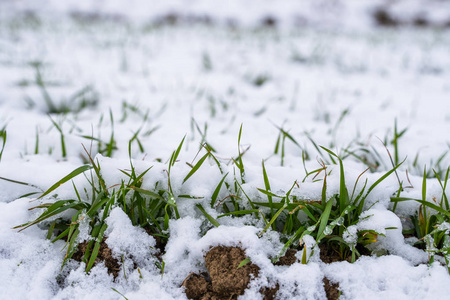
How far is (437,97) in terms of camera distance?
104 inches

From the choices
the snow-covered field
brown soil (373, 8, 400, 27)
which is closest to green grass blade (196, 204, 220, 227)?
the snow-covered field

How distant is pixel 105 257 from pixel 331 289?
2.05ft

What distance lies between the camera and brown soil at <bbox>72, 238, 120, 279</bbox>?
88cm

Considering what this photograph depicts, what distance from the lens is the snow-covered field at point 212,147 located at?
2.80 ft

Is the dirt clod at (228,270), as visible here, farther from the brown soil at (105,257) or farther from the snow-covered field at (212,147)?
the brown soil at (105,257)

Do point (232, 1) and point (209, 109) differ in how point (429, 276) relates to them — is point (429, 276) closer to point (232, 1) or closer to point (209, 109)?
point (209, 109)

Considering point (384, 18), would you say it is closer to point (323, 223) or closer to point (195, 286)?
point (323, 223)

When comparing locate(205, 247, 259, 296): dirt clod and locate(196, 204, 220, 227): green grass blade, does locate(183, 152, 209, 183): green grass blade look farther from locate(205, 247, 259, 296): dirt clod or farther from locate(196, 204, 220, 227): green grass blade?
locate(205, 247, 259, 296): dirt clod

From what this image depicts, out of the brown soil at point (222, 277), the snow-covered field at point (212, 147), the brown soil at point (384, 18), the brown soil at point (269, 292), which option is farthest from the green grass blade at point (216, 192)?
the brown soil at point (384, 18)

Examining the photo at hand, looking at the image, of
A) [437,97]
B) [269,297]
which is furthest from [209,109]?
[437,97]

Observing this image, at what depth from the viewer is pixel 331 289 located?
823 millimetres

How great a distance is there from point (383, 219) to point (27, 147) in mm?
Answer: 1438

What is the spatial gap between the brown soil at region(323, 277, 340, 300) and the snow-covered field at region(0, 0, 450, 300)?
0.02m

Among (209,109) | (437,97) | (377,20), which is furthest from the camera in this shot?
(377,20)
